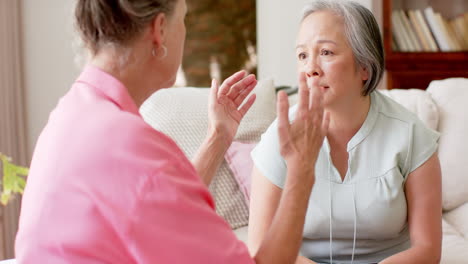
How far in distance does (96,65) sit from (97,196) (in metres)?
0.28

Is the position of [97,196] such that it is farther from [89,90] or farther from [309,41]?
[309,41]

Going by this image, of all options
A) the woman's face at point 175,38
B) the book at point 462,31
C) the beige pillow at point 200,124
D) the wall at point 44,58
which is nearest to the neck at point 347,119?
the woman's face at point 175,38

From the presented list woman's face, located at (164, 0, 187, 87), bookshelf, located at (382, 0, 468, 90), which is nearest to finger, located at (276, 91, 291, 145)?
woman's face, located at (164, 0, 187, 87)

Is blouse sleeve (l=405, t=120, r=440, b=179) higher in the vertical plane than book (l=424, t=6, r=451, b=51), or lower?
higher

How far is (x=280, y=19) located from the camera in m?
4.04

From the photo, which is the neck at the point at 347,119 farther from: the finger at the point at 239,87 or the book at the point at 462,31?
the book at the point at 462,31

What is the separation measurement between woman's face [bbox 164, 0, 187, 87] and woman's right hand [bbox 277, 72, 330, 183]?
21 cm

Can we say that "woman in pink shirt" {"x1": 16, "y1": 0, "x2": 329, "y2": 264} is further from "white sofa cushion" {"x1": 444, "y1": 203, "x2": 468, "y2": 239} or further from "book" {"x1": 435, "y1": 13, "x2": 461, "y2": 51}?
"book" {"x1": 435, "y1": 13, "x2": 461, "y2": 51}

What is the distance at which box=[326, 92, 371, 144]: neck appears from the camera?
1.79 metres

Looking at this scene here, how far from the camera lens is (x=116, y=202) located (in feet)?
3.17

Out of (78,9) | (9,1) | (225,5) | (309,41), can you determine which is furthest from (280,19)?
(78,9)

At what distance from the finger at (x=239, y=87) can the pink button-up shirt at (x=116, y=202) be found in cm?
55

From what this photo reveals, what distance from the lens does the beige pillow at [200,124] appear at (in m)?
2.48

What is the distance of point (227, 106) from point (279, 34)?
2.55 metres
